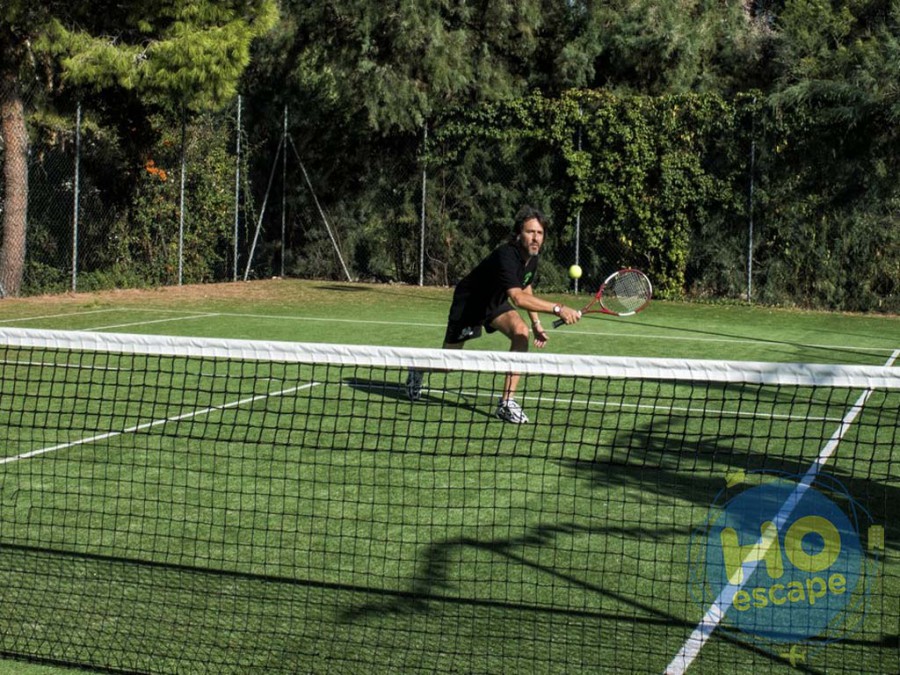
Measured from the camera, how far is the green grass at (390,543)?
461cm

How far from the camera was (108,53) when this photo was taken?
1830 cm

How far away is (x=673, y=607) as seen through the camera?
500 centimetres

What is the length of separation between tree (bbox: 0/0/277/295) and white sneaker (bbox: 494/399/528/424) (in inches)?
465

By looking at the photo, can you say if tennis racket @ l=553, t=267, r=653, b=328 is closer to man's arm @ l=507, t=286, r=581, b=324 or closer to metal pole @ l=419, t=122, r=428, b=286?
man's arm @ l=507, t=286, r=581, b=324

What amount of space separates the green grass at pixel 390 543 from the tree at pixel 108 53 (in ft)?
34.2

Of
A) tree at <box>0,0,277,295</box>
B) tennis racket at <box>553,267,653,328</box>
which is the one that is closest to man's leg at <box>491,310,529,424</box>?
tennis racket at <box>553,267,653,328</box>

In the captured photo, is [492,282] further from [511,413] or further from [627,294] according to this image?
[627,294]

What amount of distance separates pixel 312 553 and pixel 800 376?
254 centimetres

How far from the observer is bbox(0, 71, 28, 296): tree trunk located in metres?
18.5

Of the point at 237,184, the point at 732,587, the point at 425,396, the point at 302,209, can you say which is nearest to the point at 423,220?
the point at 302,209

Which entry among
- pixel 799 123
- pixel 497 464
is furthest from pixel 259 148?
pixel 497 464

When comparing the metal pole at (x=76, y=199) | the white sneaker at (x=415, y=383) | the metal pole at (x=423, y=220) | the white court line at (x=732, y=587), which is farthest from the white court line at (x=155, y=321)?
the white court line at (x=732, y=587)

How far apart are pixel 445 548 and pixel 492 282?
4.02 metres

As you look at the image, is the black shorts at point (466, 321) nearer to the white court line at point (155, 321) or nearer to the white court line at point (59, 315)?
the white court line at point (155, 321)
